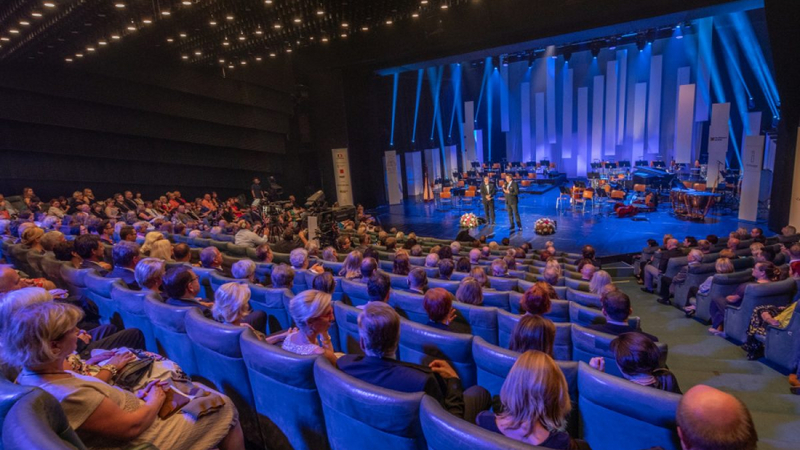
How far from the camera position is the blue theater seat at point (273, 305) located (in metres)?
3.72

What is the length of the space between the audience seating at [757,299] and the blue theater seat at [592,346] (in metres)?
2.27

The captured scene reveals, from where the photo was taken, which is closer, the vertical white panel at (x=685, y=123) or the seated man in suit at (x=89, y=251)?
the seated man in suit at (x=89, y=251)

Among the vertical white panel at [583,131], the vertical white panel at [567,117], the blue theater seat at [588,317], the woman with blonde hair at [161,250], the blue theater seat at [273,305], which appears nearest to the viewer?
the blue theater seat at [588,317]

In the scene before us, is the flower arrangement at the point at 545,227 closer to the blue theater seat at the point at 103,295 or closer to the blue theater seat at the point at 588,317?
the blue theater seat at the point at 588,317

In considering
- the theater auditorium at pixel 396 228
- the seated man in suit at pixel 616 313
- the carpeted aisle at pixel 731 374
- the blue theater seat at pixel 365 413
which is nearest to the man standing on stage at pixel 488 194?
the theater auditorium at pixel 396 228

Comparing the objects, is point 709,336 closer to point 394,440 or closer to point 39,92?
point 394,440

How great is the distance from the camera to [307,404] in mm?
2131

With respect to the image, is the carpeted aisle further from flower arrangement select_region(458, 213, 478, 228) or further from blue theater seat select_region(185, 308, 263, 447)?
flower arrangement select_region(458, 213, 478, 228)

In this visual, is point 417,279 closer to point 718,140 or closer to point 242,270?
point 242,270

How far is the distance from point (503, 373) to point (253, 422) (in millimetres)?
1348

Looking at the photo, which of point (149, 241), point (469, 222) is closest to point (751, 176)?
point (469, 222)

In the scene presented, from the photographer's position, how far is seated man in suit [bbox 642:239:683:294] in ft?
23.8

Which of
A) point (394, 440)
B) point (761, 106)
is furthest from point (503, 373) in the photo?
point (761, 106)

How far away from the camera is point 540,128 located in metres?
22.0
